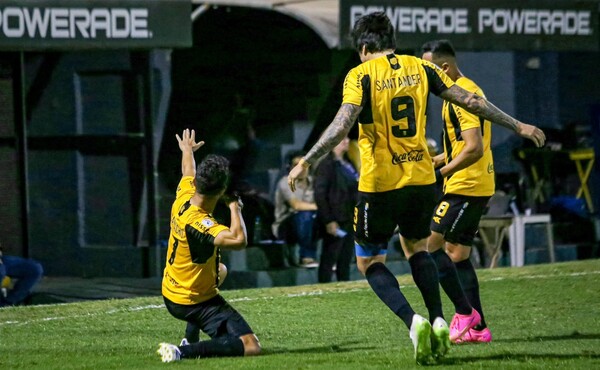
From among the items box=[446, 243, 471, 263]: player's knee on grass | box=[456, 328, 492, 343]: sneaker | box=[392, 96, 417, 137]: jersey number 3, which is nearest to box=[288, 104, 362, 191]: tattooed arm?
box=[392, 96, 417, 137]: jersey number 3

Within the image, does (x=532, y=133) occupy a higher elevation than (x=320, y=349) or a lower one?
higher

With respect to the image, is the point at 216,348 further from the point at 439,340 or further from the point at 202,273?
the point at 439,340

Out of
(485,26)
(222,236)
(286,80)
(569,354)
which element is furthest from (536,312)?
(286,80)

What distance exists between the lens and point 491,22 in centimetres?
1619

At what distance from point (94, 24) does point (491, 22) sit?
203 inches

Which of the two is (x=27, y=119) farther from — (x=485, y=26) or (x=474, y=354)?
(x=474, y=354)

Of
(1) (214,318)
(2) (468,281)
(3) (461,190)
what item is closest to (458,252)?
(2) (468,281)

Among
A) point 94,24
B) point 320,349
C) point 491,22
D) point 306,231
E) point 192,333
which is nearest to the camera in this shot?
point 192,333

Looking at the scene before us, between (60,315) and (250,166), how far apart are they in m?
6.06

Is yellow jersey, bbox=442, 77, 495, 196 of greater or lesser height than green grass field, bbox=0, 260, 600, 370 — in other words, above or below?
above

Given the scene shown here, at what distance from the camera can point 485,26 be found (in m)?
16.1

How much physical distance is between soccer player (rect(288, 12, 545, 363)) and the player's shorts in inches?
38.4

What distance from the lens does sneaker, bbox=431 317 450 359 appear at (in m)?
7.68

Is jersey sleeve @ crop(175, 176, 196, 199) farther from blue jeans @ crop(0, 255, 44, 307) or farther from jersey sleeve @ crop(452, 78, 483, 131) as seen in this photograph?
blue jeans @ crop(0, 255, 44, 307)
